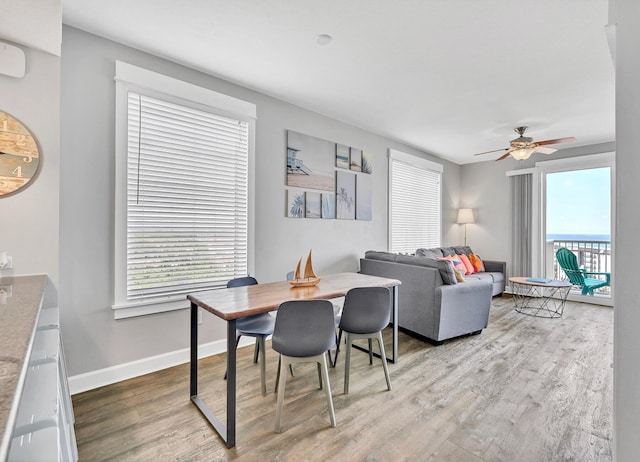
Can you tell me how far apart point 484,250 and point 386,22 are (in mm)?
5474

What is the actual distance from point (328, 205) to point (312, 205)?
0.28 m

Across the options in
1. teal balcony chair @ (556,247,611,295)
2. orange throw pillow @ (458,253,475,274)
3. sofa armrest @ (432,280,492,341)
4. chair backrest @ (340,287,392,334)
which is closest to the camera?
chair backrest @ (340,287,392,334)

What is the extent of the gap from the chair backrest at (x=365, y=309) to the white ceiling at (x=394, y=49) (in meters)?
1.93

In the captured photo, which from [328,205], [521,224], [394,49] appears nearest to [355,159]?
[328,205]

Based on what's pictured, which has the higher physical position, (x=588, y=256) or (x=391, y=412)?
(x=588, y=256)

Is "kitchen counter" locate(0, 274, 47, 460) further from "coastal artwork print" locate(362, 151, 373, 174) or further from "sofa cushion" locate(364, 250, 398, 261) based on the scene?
"coastal artwork print" locate(362, 151, 373, 174)

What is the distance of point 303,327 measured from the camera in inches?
75.0

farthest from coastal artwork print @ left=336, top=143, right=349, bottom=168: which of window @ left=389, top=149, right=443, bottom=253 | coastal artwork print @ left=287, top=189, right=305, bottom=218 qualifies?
window @ left=389, top=149, right=443, bottom=253

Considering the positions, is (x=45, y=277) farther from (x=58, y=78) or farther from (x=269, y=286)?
(x=269, y=286)

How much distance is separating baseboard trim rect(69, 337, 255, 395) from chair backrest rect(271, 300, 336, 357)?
4.68 ft

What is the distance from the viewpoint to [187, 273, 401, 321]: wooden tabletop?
1896 mm

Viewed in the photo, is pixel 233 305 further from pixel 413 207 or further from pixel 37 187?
pixel 413 207

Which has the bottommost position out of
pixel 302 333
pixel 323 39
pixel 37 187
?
pixel 302 333

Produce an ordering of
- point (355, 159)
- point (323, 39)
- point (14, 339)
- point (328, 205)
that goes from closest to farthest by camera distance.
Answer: point (14, 339), point (323, 39), point (328, 205), point (355, 159)
